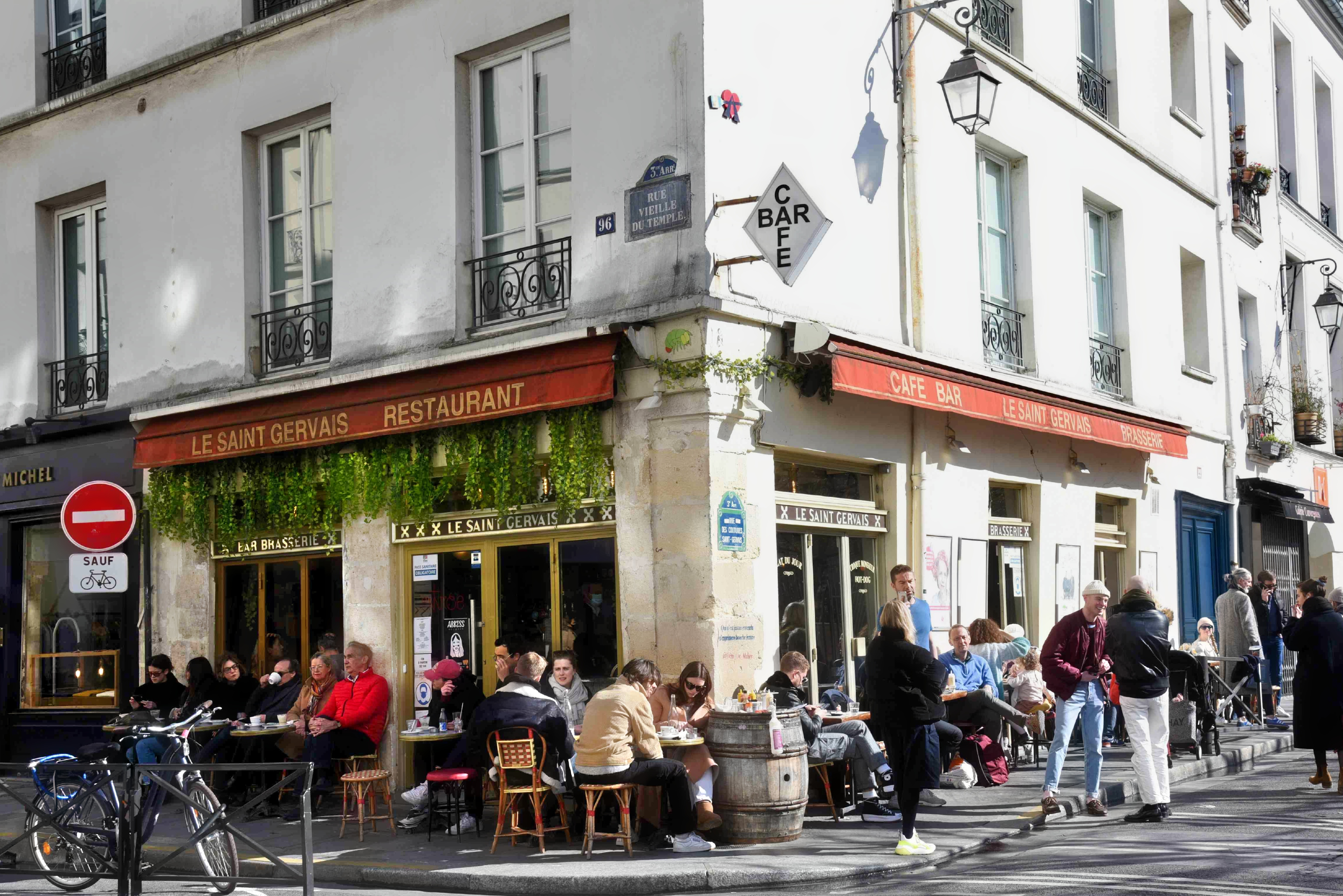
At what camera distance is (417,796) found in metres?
10.0

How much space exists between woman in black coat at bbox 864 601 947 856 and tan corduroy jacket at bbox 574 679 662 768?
145cm

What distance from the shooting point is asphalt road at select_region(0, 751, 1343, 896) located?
7090 mm

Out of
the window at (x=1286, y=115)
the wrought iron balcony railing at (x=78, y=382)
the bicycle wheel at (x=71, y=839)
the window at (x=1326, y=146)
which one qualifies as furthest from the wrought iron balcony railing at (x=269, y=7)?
the window at (x=1326, y=146)

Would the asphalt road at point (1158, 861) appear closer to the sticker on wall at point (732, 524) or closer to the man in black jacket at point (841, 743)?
the man in black jacket at point (841, 743)

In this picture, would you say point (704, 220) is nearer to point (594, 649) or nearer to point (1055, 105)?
point (594, 649)

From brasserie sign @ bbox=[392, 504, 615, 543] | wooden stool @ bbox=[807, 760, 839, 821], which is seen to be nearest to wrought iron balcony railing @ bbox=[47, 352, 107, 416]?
brasserie sign @ bbox=[392, 504, 615, 543]

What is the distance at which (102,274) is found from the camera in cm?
1472

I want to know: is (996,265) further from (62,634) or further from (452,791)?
(62,634)

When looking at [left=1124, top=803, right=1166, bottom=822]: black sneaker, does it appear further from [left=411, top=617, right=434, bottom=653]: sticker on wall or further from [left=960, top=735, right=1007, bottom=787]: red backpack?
[left=411, top=617, right=434, bottom=653]: sticker on wall

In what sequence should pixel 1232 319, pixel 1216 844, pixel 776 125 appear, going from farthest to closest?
pixel 1232 319 < pixel 776 125 < pixel 1216 844

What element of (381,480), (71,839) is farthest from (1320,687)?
(71,839)

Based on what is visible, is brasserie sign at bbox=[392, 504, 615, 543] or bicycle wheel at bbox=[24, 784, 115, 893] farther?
brasserie sign at bbox=[392, 504, 615, 543]

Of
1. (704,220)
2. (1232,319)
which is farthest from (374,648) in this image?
(1232,319)

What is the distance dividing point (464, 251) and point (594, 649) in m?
3.43
